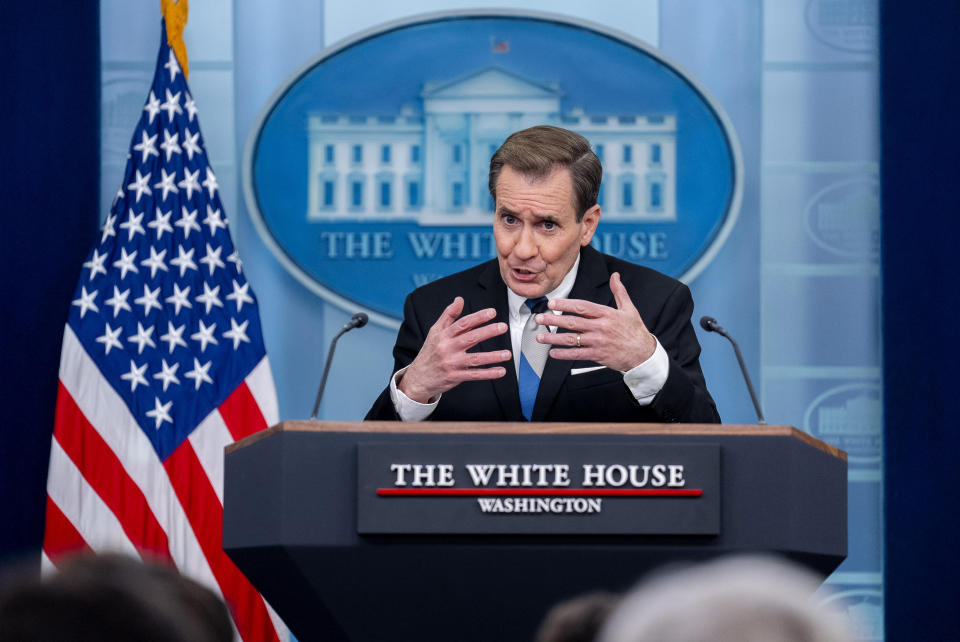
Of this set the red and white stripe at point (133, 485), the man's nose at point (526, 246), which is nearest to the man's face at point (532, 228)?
the man's nose at point (526, 246)

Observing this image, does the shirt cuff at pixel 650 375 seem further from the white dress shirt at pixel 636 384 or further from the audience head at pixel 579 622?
the audience head at pixel 579 622

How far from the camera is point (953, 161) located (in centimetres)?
436

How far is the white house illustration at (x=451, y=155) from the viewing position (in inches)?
182

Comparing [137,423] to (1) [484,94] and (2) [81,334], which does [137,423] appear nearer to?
(2) [81,334]

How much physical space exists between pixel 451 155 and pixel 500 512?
2759 mm

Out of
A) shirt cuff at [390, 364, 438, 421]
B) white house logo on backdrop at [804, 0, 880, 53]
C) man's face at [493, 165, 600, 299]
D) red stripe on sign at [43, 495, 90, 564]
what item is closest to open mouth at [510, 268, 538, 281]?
man's face at [493, 165, 600, 299]

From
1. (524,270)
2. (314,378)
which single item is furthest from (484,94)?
(524,270)

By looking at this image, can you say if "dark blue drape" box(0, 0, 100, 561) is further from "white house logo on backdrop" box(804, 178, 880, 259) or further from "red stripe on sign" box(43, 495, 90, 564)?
"white house logo on backdrop" box(804, 178, 880, 259)

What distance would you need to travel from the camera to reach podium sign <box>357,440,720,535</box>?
2047 millimetres

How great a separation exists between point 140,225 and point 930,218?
108 inches

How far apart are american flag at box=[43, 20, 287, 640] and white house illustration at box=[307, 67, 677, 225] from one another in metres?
0.55

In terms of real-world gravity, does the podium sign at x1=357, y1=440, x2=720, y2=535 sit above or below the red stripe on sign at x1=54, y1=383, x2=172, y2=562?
above

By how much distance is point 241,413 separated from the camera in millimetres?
4164

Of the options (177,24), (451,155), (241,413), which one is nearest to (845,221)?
(451,155)
